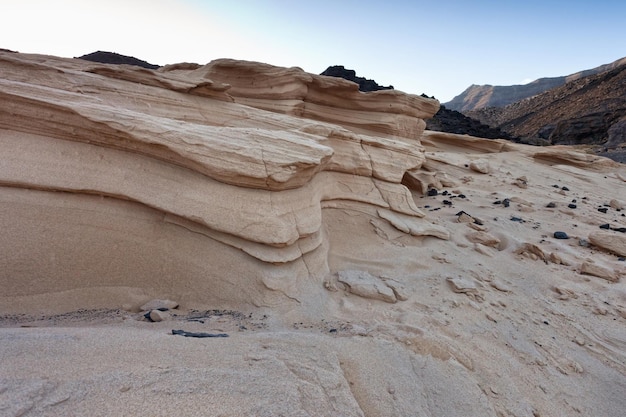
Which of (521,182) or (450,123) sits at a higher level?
(450,123)

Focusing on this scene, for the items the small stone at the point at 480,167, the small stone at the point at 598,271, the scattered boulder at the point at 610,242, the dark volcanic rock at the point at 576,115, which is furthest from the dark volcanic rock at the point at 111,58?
the dark volcanic rock at the point at 576,115

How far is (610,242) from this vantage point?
4.46 metres

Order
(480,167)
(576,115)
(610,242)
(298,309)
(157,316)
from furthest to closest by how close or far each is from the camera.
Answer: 1. (576,115)
2. (480,167)
3. (610,242)
4. (298,309)
5. (157,316)

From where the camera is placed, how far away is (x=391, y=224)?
4.65 meters

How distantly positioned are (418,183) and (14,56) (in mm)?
6843

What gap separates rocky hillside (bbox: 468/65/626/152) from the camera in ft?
66.8

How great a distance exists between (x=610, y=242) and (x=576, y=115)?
25.1m

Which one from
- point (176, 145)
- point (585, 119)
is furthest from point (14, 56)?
point (585, 119)

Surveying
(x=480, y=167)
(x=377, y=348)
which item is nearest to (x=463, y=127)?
(x=480, y=167)

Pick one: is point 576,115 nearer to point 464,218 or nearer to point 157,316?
point 464,218

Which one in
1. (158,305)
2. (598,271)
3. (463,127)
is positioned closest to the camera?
(158,305)

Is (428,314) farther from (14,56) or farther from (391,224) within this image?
(14,56)

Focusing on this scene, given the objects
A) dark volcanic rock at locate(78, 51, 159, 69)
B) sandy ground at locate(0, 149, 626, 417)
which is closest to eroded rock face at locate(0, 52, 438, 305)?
sandy ground at locate(0, 149, 626, 417)

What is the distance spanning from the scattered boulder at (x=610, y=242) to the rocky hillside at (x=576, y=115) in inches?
675
